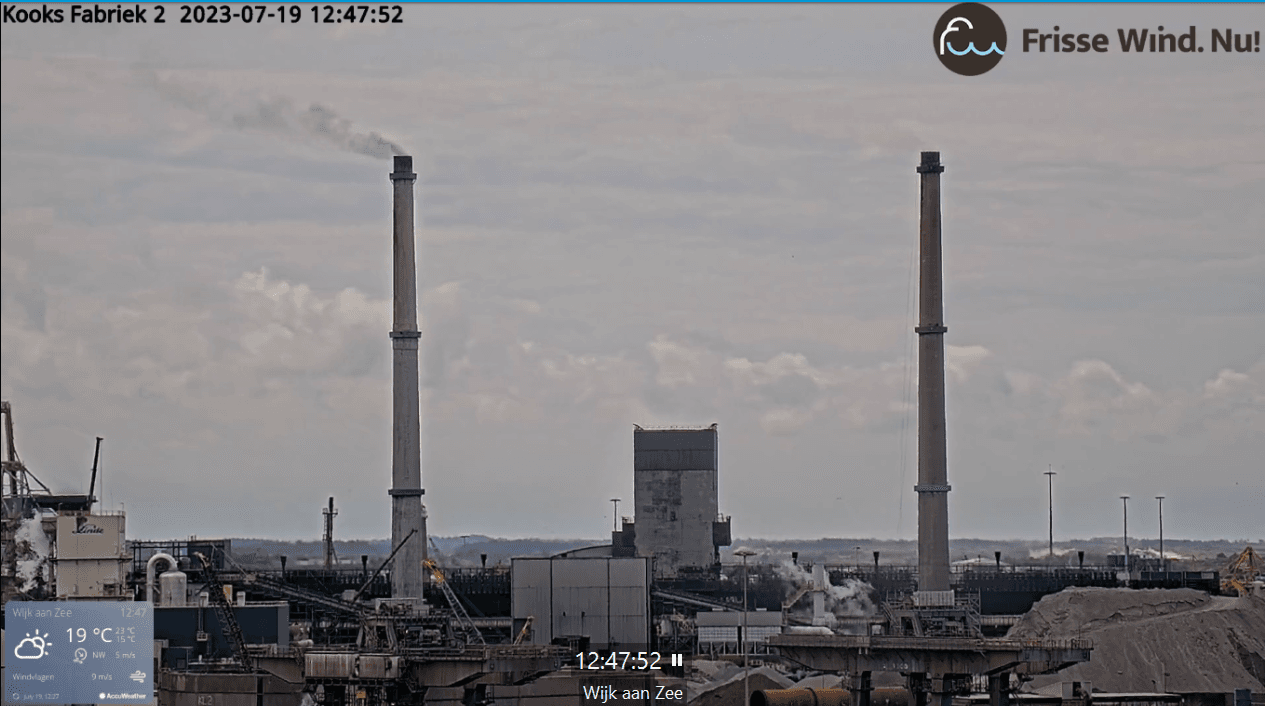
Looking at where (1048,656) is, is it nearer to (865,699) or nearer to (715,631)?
(865,699)

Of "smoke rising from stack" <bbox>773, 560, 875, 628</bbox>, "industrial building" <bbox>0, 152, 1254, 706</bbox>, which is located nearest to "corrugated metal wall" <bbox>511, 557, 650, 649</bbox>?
"industrial building" <bbox>0, 152, 1254, 706</bbox>

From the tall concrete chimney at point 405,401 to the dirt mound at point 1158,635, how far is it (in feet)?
110

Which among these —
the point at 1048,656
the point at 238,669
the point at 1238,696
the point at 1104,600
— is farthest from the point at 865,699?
the point at 1104,600

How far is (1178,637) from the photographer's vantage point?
109688 mm

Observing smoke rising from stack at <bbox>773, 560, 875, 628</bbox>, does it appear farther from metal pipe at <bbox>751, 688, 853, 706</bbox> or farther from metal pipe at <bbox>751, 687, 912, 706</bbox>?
metal pipe at <bbox>751, 688, 853, 706</bbox>

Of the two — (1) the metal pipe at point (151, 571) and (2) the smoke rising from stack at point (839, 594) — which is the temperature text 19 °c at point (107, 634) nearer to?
(1) the metal pipe at point (151, 571)

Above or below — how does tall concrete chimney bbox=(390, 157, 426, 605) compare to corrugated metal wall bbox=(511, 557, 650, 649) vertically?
above

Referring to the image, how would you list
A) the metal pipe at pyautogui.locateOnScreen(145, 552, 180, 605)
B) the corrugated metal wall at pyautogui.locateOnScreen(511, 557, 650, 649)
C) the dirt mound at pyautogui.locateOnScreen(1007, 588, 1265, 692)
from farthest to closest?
1. the dirt mound at pyautogui.locateOnScreen(1007, 588, 1265, 692)
2. the corrugated metal wall at pyautogui.locateOnScreen(511, 557, 650, 649)
3. the metal pipe at pyautogui.locateOnScreen(145, 552, 180, 605)

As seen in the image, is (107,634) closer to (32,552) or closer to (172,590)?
(172,590)

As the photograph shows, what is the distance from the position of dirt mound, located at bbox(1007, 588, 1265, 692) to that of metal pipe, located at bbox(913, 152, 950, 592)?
6.46 meters

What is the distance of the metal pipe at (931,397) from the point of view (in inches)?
3947
